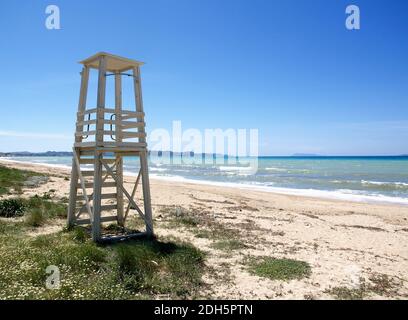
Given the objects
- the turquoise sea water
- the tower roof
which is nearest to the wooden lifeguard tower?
the tower roof

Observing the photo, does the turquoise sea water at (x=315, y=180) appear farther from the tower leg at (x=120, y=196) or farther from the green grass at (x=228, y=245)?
the tower leg at (x=120, y=196)

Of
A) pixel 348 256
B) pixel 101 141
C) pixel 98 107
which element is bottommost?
pixel 348 256

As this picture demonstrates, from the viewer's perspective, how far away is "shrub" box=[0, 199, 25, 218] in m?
10.1

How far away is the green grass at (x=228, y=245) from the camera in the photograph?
321 inches

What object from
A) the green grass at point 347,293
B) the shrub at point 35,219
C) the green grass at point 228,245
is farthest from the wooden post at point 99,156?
the green grass at point 347,293

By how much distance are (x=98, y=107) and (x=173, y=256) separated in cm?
378

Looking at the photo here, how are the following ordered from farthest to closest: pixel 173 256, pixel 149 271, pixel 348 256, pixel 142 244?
1. pixel 348 256
2. pixel 142 244
3. pixel 173 256
4. pixel 149 271

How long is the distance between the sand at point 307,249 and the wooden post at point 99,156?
2.05 m

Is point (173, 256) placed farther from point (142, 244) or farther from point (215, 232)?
point (215, 232)

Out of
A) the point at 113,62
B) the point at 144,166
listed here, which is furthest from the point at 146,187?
the point at 113,62

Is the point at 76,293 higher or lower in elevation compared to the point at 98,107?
lower
